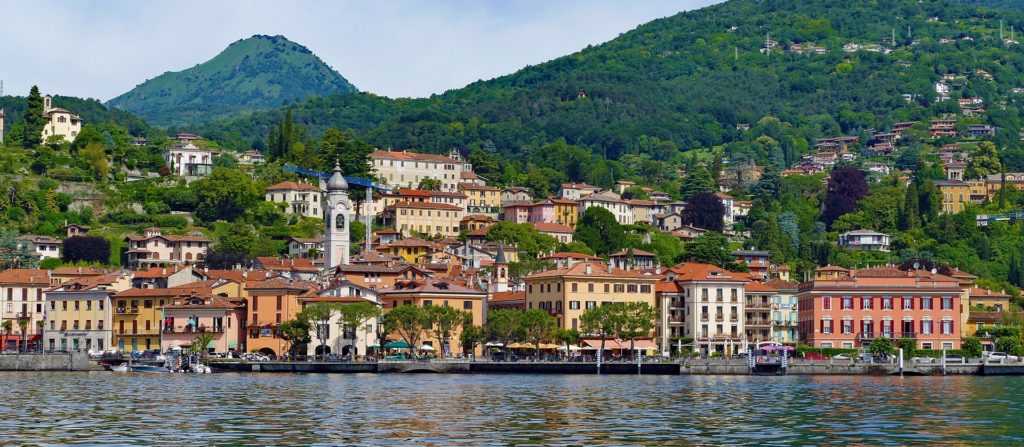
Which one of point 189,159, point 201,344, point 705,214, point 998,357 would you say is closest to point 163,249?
point 201,344

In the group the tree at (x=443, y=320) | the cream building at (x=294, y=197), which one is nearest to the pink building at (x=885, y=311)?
the tree at (x=443, y=320)

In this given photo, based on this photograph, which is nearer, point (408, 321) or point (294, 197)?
point (408, 321)

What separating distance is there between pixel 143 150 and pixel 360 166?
77.4 feet

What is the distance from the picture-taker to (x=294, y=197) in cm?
16500

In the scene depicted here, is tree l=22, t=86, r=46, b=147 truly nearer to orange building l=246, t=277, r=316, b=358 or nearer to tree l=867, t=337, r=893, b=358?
orange building l=246, t=277, r=316, b=358

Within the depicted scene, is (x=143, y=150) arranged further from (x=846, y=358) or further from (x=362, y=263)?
(x=846, y=358)

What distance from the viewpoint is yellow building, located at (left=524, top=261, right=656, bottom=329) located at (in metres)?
112

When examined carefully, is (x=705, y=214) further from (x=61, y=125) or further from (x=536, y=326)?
(x=536, y=326)

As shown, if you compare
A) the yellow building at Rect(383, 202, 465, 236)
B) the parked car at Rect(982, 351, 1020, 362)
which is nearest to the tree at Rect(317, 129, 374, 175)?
the yellow building at Rect(383, 202, 465, 236)

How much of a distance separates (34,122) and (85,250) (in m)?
37.6

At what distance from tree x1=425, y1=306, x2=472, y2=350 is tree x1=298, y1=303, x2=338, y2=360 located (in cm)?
613

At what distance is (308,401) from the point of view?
65.2 m

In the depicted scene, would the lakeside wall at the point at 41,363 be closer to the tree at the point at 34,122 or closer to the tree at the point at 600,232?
the tree at the point at 600,232

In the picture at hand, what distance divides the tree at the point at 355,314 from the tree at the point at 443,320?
3636 millimetres
